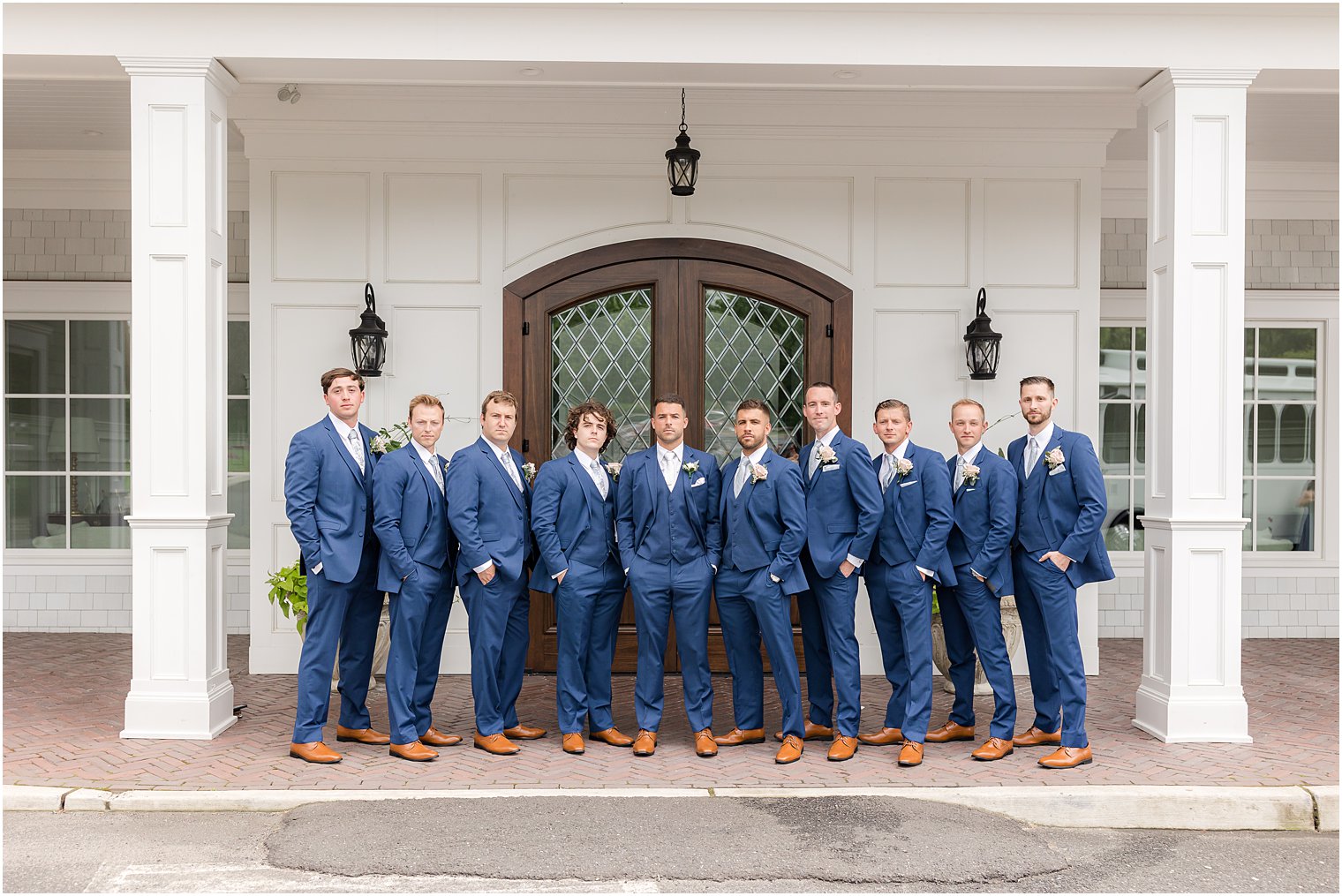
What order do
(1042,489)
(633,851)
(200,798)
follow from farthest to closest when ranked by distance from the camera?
(1042,489), (200,798), (633,851)

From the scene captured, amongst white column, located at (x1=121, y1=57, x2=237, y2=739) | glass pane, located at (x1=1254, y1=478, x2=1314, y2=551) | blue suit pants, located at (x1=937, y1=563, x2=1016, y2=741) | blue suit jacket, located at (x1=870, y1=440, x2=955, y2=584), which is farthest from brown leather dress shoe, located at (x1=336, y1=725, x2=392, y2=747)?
glass pane, located at (x1=1254, y1=478, x2=1314, y2=551)

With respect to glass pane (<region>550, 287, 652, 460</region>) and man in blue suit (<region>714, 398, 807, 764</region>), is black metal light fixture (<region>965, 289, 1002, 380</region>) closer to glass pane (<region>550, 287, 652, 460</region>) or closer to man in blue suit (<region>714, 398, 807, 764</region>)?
glass pane (<region>550, 287, 652, 460</region>)

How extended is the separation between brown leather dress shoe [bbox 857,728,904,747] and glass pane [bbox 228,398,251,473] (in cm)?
543

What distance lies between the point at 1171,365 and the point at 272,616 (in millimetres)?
5554

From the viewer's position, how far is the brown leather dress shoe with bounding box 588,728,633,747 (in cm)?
564

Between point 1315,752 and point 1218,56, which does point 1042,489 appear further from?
point 1218,56

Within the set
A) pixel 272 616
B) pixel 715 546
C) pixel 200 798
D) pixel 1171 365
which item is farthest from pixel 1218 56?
pixel 272 616

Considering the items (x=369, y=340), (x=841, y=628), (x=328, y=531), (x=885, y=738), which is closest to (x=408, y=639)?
(x=328, y=531)

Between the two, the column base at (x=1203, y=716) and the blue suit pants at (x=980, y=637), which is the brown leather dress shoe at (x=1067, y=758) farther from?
the column base at (x=1203, y=716)

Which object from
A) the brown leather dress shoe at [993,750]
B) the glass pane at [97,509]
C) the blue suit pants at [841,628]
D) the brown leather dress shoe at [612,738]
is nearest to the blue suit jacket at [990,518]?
the blue suit pants at [841,628]

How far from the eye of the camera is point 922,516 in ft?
18.0

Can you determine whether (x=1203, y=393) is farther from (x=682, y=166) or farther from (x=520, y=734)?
(x=520, y=734)

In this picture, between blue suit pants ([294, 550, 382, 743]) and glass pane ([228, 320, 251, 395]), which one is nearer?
blue suit pants ([294, 550, 382, 743])

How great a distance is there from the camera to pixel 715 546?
5.61 meters
